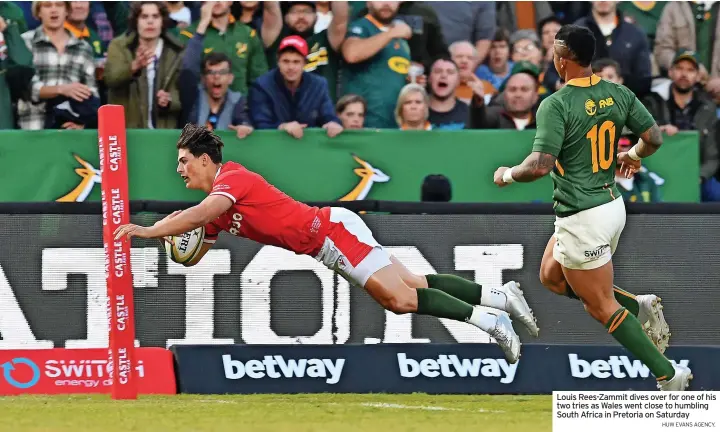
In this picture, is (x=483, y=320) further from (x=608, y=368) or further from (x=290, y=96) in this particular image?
(x=290, y=96)

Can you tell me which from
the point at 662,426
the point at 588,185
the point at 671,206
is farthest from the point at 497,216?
the point at 662,426

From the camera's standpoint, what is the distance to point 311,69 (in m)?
11.9

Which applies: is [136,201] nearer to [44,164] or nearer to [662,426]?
[44,164]

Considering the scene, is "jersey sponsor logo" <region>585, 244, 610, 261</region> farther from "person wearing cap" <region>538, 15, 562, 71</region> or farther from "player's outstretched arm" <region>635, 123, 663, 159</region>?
"person wearing cap" <region>538, 15, 562, 71</region>

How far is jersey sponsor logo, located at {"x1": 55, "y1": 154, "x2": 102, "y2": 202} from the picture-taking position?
34.9ft

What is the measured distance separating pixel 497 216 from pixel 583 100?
2.15m

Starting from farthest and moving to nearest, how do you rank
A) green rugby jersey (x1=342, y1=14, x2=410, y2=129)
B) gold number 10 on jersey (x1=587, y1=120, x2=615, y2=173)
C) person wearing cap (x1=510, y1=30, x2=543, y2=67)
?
person wearing cap (x1=510, y1=30, x2=543, y2=67) < green rugby jersey (x1=342, y1=14, x2=410, y2=129) < gold number 10 on jersey (x1=587, y1=120, x2=615, y2=173)

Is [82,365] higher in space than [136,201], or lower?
lower

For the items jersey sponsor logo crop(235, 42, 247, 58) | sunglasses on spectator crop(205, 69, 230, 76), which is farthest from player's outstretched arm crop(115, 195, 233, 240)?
jersey sponsor logo crop(235, 42, 247, 58)

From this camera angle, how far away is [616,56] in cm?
1245

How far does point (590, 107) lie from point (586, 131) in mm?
140

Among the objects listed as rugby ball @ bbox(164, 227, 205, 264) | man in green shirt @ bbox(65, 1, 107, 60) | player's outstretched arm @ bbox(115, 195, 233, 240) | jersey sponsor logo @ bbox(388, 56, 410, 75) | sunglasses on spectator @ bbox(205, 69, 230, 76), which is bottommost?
rugby ball @ bbox(164, 227, 205, 264)

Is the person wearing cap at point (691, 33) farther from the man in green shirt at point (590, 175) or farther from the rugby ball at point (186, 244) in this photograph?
the rugby ball at point (186, 244)

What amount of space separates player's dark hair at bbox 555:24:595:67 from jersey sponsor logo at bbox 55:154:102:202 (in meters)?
4.51
